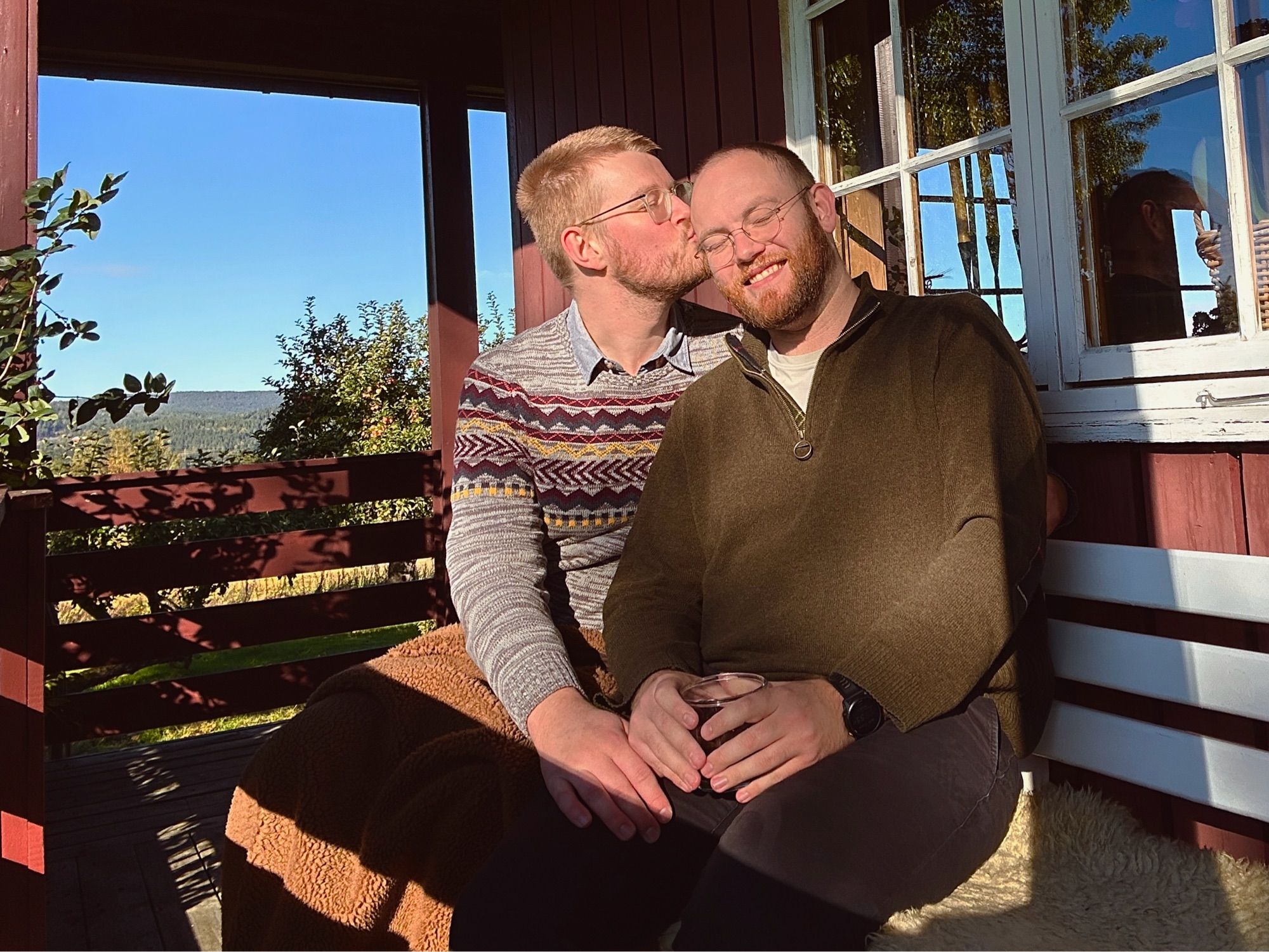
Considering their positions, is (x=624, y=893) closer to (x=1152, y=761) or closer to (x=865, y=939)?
(x=865, y=939)

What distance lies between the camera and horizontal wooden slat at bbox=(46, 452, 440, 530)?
12.7 feet

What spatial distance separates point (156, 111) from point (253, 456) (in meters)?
8.12

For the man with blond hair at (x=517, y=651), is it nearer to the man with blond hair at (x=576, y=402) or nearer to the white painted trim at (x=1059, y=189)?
the man with blond hair at (x=576, y=402)

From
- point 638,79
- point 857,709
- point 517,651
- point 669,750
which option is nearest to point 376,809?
point 517,651

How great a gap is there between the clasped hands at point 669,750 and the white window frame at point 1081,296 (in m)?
0.72

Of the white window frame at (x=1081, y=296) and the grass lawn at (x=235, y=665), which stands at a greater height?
the white window frame at (x=1081, y=296)

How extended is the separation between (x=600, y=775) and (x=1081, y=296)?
113cm

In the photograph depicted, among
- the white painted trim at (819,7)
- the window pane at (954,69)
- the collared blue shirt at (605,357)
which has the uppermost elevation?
the white painted trim at (819,7)

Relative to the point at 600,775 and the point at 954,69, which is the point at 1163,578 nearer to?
the point at 600,775

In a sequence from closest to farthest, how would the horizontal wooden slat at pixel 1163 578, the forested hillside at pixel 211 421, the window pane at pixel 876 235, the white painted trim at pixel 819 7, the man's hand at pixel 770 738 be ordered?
the man's hand at pixel 770 738 → the horizontal wooden slat at pixel 1163 578 → the window pane at pixel 876 235 → the white painted trim at pixel 819 7 → the forested hillside at pixel 211 421

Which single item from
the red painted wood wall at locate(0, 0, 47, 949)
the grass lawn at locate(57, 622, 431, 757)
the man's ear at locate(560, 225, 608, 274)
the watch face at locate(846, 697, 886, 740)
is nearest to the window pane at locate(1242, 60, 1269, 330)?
the watch face at locate(846, 697, 886, 740)

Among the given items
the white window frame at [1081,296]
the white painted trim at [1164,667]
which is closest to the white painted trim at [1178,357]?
the white window frame at [1081,296]

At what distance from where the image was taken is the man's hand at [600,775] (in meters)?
1.26

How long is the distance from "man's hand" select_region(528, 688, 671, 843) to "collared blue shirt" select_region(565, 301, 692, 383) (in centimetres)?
70
